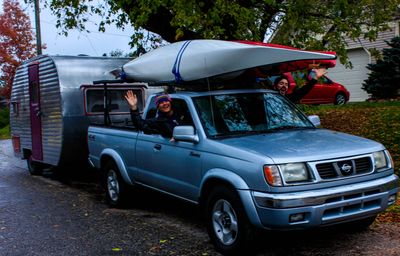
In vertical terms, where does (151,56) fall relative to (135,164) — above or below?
above

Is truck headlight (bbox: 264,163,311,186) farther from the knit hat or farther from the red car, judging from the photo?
the red car

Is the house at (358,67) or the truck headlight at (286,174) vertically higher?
the house at (358,67)

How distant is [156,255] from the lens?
5.47 meters

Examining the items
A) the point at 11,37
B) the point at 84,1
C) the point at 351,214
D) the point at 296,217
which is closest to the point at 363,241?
the point at 351,214

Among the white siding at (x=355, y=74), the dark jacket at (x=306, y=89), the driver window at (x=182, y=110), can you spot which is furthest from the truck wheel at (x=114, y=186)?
the white siding at (x=355, y=74)

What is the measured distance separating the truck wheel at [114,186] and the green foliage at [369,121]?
495 centimetres

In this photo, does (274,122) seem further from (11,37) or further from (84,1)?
(11,37)

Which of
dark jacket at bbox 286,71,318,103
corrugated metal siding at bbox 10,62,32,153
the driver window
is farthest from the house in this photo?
the driver window

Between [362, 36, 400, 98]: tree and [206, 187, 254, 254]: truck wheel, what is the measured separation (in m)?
16.0

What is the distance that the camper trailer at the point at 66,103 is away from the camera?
32.3ft

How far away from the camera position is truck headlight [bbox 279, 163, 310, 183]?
4742 millimetres

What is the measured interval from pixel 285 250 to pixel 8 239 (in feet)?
11.2

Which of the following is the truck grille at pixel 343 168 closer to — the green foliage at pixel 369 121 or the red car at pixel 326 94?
the green foliage at pixel 369 121

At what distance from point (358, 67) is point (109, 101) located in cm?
1629
